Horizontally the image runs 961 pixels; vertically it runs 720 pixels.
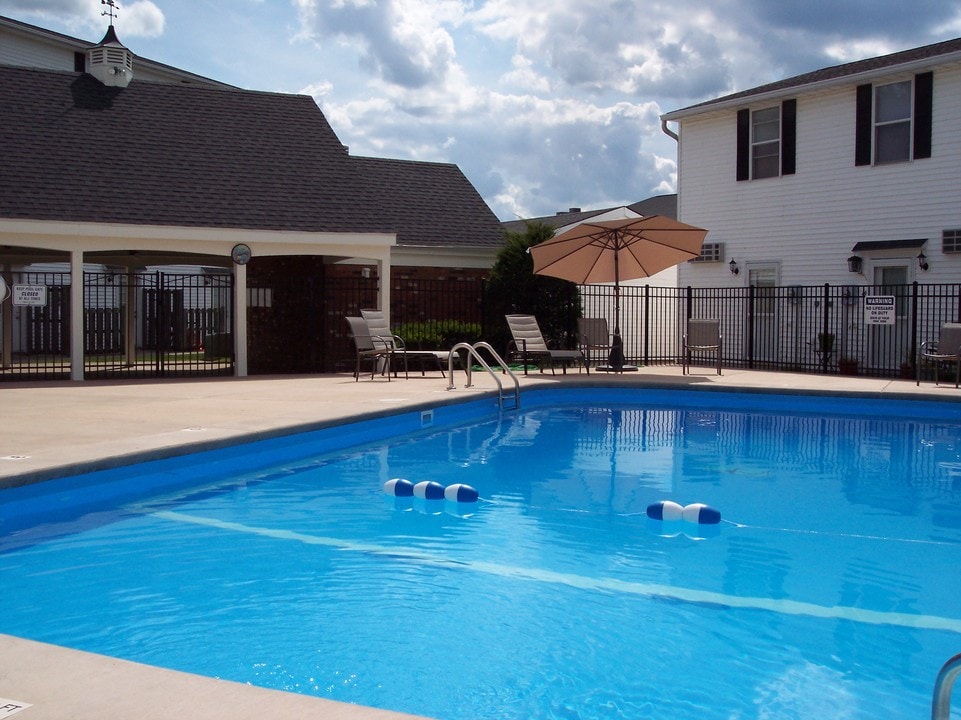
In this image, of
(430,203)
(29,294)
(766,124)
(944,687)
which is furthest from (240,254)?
(944,687)

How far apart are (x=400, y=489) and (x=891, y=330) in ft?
42.4

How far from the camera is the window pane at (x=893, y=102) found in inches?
651

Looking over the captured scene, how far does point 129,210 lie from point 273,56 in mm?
3572

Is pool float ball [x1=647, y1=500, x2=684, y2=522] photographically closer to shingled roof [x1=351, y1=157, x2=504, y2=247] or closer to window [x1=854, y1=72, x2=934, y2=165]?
window [x1=854, y1=72, x2=934, y2=165]

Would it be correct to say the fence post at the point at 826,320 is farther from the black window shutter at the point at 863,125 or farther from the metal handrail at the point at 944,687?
the metal handrail at the point at 944,687

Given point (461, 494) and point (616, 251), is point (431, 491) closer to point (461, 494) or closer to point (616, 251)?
point (461, 494)

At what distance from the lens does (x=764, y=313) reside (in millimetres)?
18766

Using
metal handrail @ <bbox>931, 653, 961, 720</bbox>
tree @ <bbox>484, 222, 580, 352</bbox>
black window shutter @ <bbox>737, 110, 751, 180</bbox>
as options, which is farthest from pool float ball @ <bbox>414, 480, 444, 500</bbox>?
black window shutter @ <bbox>737, 110, 751, 180</bbox>

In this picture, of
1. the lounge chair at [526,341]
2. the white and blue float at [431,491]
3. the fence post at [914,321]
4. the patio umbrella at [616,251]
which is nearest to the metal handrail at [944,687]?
the white and blue float at [431,491]

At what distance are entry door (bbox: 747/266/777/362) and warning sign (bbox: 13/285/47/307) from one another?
13.1m

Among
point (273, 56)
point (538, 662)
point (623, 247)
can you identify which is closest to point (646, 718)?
point (538, 662)

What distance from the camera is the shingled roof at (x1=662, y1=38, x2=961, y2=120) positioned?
52.3ft

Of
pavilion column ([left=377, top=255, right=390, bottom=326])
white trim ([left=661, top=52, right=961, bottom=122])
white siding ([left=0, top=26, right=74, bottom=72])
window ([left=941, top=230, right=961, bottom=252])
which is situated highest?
white siding ([left=0, top=26, right=74, bottom=72])

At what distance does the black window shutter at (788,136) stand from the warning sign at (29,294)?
13939 millimetres
